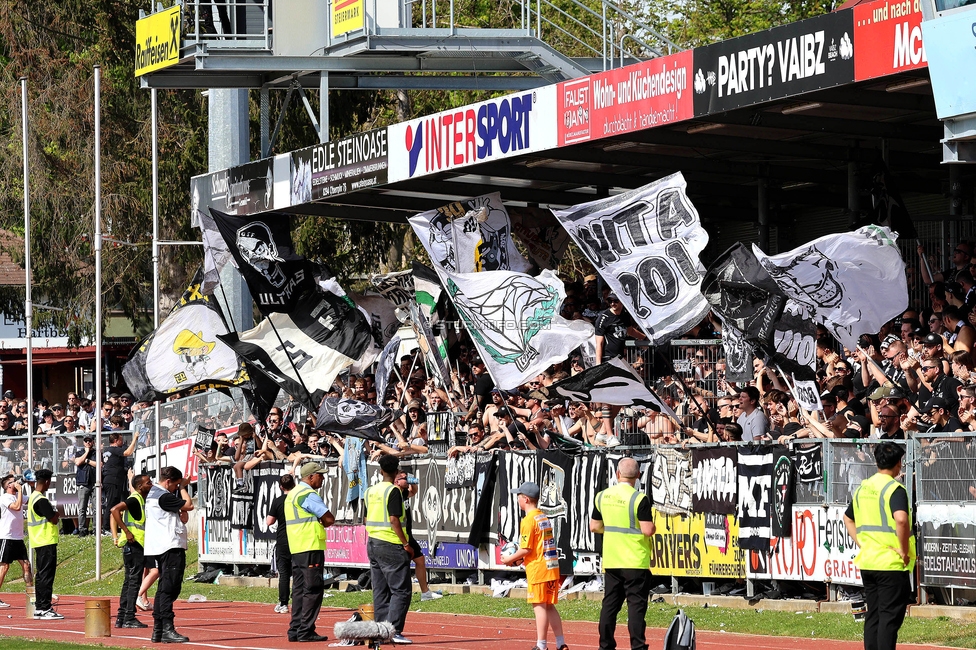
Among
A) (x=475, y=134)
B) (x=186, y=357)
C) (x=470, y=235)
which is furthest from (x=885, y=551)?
(x=186, y=357)

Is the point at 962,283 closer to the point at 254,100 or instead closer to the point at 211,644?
the point at 211,644

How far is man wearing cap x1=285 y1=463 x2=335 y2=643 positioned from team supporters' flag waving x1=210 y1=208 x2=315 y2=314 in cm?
930

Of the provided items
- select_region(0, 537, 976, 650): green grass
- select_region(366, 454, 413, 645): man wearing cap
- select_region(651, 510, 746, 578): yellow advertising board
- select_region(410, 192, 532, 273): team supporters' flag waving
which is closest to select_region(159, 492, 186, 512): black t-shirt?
select_region(0, 537, 976, 650): green grass

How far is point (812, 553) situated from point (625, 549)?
3.93m

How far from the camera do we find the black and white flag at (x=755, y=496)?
1698 centimetres

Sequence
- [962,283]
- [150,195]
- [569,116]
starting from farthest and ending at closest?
1. [150,195]
2. [569,116]
3. [962,283]

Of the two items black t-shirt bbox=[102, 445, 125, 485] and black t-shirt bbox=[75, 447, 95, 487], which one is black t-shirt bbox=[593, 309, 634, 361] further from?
black t-shirt bbox=[75, 447, 95, 487]

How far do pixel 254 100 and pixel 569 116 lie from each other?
1981cm

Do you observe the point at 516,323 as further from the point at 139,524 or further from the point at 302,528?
the point at 139,524

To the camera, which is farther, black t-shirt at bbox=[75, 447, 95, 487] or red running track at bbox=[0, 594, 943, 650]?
black t-shirt at bbox=[75, 447, 95, 487]

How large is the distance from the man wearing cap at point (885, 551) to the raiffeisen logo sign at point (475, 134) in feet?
35.6

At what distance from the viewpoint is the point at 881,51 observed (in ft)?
55.8

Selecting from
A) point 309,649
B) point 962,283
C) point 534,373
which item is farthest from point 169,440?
point 962,283

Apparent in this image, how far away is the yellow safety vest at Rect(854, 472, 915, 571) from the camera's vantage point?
11.7 metres
